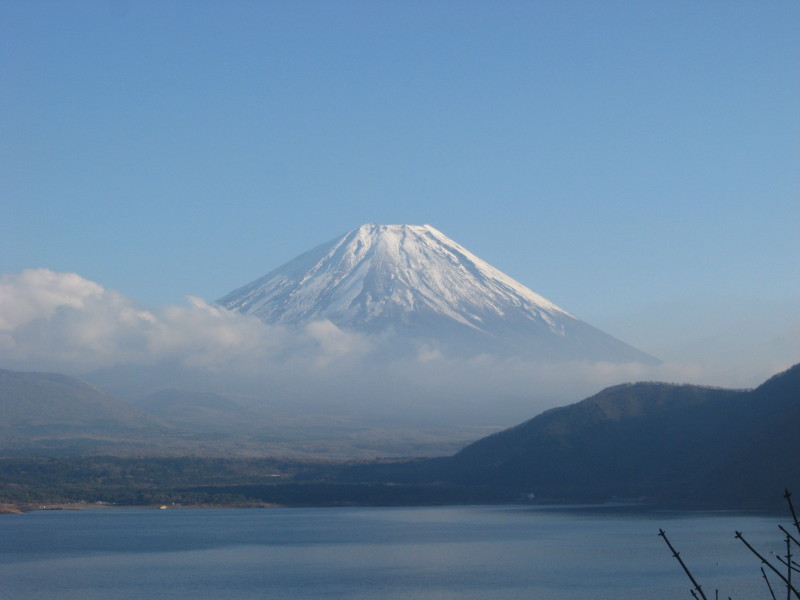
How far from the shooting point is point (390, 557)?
49.1m

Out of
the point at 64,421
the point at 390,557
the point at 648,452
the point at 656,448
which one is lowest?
the point at 390,557

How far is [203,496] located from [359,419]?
334 ft

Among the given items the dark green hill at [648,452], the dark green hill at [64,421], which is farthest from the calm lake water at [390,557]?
the dark green hill at [64,421]

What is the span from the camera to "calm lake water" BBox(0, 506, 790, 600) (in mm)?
38531

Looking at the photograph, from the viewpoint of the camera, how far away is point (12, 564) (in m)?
48.0

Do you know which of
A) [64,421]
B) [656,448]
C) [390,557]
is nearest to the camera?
[390,557]

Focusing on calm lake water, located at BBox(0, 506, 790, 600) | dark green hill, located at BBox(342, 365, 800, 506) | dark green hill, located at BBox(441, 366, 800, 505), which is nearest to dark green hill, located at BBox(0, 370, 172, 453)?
dark green hill, located at BBox(342, 365, 800, 506)

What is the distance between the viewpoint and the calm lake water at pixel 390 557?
126ft

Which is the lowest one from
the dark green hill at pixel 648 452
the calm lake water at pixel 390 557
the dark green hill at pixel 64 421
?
the calm lake water at pixel 390 557

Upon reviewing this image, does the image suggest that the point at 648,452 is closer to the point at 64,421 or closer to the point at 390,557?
the point at 390,557

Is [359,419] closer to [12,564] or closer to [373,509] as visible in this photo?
[373,509]

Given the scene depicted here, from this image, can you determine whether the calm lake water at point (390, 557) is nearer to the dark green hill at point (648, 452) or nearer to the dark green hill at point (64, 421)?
the dark green hill at point (648, 452)

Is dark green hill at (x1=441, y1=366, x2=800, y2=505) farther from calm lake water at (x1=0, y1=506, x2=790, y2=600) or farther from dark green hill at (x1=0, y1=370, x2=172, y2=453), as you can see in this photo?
dark green hill at (x1=0, y1=370, x2=172, y2=453)

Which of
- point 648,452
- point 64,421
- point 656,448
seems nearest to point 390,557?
point 648,452
